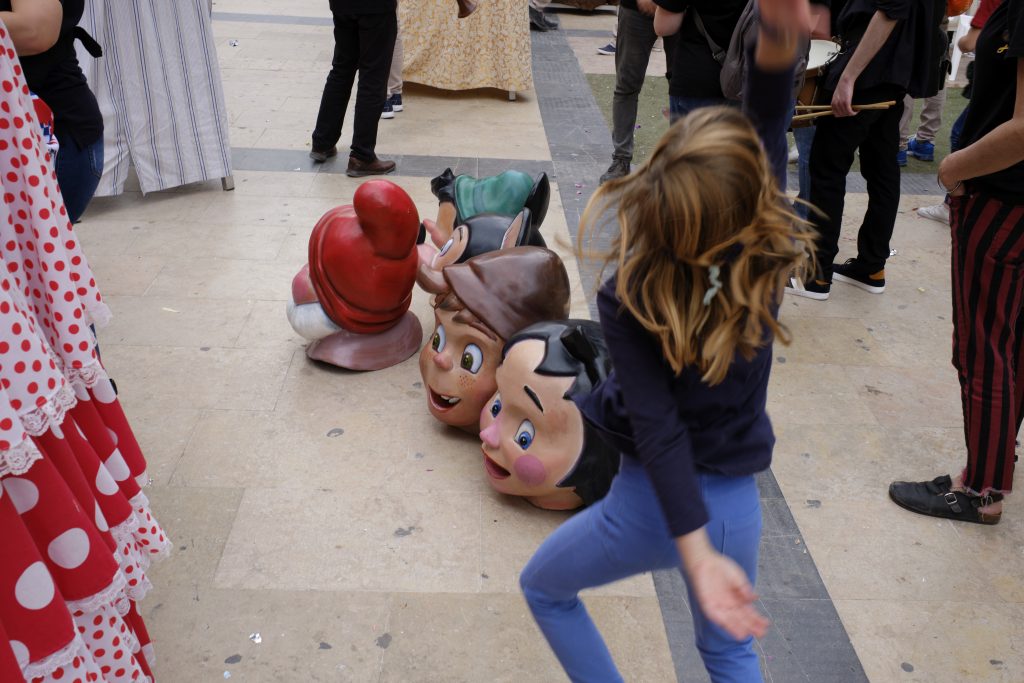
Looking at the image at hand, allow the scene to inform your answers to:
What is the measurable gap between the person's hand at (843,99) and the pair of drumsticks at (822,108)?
0.04 m

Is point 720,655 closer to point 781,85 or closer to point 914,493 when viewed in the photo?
point 781,85

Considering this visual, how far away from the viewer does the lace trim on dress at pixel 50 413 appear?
1664 mm

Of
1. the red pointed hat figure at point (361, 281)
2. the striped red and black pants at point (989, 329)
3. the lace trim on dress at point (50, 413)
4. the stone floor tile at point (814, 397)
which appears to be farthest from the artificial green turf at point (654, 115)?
the lace trim on dress at point (50, 413)

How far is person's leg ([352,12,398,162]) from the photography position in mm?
5656

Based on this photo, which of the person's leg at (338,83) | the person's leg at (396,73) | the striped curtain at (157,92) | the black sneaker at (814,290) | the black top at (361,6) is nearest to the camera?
the black sneaker at (814,290)

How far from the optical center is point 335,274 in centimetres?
360

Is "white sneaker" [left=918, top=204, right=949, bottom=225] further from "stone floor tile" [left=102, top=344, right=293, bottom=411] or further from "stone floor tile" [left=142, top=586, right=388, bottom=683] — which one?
"stone floor tile" [left=142, top=586, right=388, bottom=683]

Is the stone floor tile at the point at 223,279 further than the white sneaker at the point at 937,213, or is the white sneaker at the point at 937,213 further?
the white sneaker at the point at 937,213

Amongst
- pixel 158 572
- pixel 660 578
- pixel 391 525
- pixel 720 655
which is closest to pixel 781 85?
pixel 720 655

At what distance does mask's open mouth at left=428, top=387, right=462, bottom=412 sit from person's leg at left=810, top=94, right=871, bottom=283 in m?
2.05

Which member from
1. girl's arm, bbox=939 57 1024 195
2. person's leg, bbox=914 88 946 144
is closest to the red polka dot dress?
girl's arm, bbox=939 57 1024 195

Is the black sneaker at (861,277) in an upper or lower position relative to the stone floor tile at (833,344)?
upper

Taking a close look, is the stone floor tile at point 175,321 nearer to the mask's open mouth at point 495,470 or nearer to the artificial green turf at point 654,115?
the mask's open mouth at point 495,470

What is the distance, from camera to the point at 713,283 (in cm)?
148
